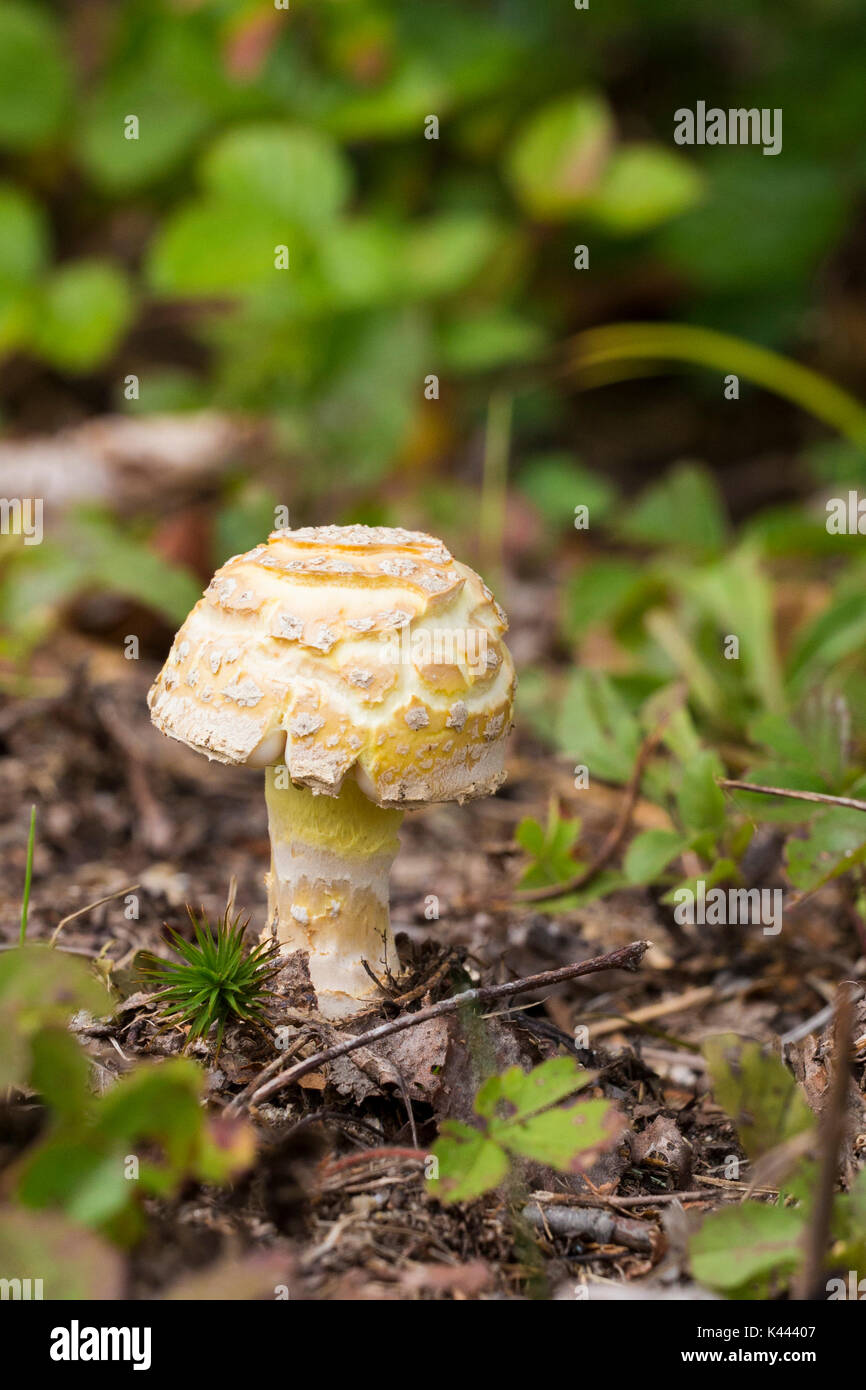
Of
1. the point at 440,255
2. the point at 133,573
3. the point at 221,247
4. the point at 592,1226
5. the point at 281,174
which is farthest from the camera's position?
the point at 440,255

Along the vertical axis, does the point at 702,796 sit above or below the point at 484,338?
below

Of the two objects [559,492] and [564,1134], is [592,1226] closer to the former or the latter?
[564,1134]

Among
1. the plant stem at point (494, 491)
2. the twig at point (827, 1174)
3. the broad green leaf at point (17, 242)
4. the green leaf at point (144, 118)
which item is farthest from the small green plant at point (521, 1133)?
the green leaf at point (144, 118)

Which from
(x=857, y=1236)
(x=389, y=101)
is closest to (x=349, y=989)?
(x=857, y=1236)

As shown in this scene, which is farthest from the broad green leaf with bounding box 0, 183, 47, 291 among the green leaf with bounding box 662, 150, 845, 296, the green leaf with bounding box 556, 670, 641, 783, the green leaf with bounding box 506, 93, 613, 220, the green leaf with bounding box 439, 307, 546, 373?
the green leaf with bounding box 556, 670, 641, 783

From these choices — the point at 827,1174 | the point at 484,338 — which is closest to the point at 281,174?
the point at 484,338

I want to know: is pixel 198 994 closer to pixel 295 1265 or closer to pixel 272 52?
pixel 295 1265

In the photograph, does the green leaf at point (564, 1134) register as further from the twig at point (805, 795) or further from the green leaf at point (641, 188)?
the green leaf at point (641, 188)
